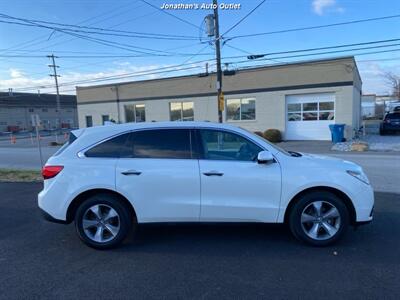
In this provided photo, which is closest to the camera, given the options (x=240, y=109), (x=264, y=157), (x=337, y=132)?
(x=264, y=157)

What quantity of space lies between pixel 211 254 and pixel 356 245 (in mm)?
1947

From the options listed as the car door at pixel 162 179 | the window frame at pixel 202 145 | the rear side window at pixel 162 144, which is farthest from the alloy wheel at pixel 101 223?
the window frame at pixel 202 145

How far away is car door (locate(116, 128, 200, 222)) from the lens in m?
4.05

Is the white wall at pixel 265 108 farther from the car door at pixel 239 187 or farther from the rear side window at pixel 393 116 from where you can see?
the car door at pixel 239 187

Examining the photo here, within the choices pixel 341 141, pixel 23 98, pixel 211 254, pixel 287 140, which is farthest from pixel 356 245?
pixel 23 98

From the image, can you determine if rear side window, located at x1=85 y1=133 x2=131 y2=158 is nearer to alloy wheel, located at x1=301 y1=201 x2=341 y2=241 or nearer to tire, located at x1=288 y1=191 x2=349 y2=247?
tire, located at x1=288 y1=191 x2=349 y2=247

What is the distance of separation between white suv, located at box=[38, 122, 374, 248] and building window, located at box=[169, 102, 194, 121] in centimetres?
2243

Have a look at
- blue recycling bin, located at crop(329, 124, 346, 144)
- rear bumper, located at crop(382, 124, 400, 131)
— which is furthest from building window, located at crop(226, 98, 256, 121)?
rear bumper, located at crop(382, 124, 400, 131)

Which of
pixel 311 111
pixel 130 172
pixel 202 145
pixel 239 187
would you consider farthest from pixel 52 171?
pixel 311 111

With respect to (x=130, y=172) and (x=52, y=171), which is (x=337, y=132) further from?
(x=52, y=171)

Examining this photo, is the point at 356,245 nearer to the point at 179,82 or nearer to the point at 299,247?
the point at 299,247

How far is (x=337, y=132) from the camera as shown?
64.7ft

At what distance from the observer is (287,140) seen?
75.2 ft

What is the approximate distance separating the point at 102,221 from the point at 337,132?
61.0ft
